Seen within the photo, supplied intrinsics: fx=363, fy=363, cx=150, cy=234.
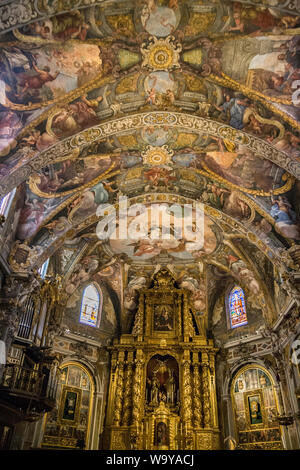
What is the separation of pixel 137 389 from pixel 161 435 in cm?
249

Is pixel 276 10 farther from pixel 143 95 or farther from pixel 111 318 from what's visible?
pixel 111 318

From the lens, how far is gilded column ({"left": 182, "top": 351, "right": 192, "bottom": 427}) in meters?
18.5

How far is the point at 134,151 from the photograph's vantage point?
14680 mm

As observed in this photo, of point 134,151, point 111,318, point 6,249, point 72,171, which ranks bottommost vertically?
point 6,249

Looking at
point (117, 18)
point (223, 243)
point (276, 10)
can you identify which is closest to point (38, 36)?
point (117, 18)

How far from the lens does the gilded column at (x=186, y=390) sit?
60.8 ft

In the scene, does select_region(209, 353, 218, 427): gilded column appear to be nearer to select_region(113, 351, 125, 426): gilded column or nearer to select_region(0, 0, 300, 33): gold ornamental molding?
select_region(113, 351, 125, 426): gilded column

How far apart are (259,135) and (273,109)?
3.99 feet

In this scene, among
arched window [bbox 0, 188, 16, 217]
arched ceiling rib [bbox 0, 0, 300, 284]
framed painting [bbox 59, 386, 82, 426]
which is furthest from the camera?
framed painting [bbox 59, 386, 82, 426]

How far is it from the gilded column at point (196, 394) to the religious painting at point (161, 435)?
1529 mm

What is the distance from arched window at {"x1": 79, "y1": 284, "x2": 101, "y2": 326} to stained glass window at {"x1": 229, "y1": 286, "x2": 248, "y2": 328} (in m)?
7.93

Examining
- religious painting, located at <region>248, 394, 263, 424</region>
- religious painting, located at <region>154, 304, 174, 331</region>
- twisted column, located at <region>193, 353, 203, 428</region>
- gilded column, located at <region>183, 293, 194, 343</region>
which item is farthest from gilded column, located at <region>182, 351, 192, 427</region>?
religious painting, located at <region>248, 394, 263, 424</region>

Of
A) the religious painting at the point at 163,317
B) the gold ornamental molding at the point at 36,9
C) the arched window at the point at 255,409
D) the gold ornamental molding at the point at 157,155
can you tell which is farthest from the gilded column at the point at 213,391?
the gold ornamental molding at the point at 36,9

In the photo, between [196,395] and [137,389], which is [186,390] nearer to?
[196,395]
